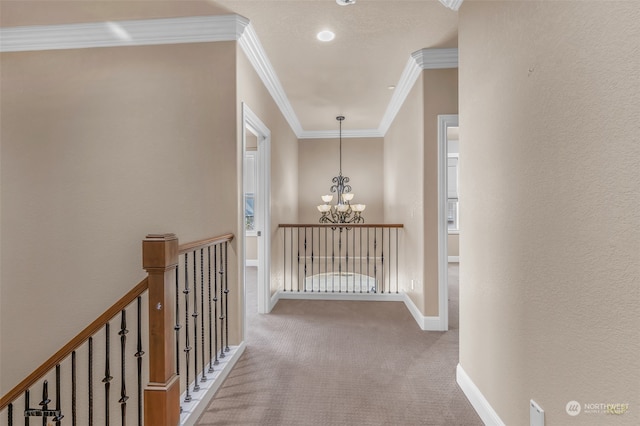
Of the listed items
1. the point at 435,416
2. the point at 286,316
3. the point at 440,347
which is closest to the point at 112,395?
the point at 286,316

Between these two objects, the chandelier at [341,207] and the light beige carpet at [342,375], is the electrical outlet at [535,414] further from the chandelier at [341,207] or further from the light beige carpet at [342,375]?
the chandelier at [341,207]

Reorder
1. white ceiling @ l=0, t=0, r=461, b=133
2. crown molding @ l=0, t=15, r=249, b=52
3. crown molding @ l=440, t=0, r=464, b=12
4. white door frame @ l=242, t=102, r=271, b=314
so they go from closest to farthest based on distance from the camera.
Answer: crown molding @ l=440, t=0, r=464, b=12 → white ceiling @ l=0, t=0, r=461, b=133 → crown molding @ l=0, t=15, r=249, b=52 → white door frame @ l=242, t=102, r=271, b=314

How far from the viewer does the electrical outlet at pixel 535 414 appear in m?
1.26

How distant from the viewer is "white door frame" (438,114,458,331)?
10.3ft

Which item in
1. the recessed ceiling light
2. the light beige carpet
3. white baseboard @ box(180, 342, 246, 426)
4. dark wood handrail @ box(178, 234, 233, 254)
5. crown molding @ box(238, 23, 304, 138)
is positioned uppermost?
the recessed ceiling light

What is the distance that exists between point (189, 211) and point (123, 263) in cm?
75

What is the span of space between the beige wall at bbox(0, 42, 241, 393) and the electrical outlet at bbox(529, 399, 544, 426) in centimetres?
210

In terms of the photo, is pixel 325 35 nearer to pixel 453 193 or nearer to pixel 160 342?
pixel 160 342

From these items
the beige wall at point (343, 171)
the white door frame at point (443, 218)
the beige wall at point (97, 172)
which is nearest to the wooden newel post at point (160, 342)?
the beige wall at point (97, 172)

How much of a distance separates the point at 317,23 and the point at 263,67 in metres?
0.89

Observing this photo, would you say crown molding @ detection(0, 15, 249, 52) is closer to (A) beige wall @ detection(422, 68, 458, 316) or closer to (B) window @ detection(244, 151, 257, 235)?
(A) beige wall @ detection(422, 68, 458, 316)

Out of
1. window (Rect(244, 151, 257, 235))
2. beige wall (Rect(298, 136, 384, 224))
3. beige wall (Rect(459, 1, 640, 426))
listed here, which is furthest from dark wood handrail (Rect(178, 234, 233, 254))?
window (Rect(244, 151, 257, 235))

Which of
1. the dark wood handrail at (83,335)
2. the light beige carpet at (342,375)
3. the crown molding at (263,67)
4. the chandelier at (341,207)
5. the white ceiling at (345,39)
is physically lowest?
the light beige carpet at (342,375)

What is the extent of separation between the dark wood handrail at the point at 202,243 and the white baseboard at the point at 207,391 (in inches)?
35.0
